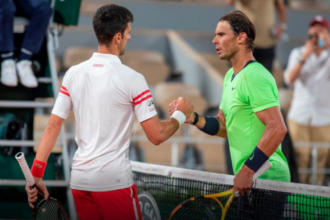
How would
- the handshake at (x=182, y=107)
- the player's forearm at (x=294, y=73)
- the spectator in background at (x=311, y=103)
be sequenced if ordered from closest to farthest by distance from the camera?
the handshake at (x=182, y=107) → the player's forearm at (x=294, y=73) → the spectator in background at (x=311, y=103)

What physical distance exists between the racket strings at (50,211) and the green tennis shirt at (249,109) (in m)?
0.99

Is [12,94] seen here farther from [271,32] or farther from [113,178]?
[271,32]

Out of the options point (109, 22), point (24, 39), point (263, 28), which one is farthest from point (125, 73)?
point (263, 28)

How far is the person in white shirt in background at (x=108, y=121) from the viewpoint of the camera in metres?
3.24

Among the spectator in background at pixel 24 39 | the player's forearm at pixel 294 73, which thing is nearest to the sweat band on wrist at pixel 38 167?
the spectator in background at pixel 24 39

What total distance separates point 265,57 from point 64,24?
240 cm

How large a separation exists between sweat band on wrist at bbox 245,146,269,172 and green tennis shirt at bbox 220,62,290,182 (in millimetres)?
194

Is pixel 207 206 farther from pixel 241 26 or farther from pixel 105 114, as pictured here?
pixel 241 26

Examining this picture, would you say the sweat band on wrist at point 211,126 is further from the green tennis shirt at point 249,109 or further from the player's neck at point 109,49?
the player's neck at point 109,49

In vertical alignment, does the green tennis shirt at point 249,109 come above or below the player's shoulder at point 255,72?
below

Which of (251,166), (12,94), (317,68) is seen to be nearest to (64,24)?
(12,94)

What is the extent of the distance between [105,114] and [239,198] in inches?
33.9

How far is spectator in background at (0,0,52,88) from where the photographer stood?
468cm

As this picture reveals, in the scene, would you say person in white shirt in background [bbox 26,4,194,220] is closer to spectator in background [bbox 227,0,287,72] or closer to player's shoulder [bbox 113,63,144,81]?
player's shoulder [bbox 113,63,144,81]
